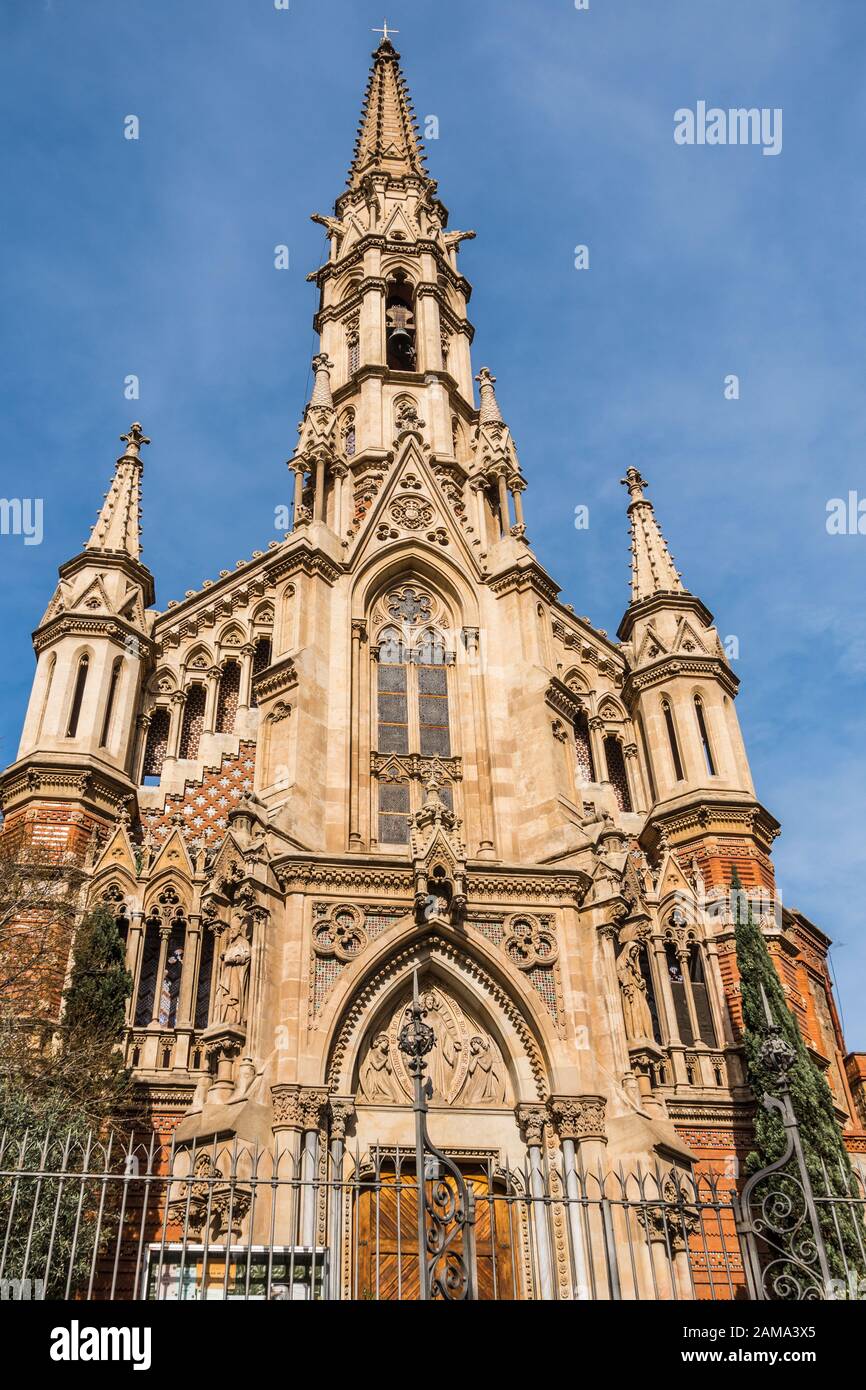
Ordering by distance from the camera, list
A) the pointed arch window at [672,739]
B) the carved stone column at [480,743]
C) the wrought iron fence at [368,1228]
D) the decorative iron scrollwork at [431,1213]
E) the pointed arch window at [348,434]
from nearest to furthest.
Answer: the decorative iron scrollwork at [431,1213] → the wrought iron fence at [368,1228] → the carved stone column at [480,743] → the pointed arch window at [672,739] → the pointed arch window at [348,434]

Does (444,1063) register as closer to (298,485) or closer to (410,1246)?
(410,1246)

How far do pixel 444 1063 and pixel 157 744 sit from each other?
10636mm

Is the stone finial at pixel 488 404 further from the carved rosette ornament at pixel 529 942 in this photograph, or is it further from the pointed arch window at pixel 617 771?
the carved rosette ornament at pixel 529 942

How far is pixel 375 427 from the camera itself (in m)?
29.4

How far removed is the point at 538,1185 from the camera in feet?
57.5

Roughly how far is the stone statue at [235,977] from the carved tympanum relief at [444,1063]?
227 centimetres

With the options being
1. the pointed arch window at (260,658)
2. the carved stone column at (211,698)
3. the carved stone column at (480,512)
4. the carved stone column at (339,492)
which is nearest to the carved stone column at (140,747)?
the carved stone column at (211,698)

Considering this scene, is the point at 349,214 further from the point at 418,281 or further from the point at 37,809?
the point at 37,809

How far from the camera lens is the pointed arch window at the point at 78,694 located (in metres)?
23.5

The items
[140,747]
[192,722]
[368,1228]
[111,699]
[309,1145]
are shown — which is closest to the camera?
[309,1145]

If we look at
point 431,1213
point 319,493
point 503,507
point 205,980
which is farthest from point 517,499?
point 431,1213

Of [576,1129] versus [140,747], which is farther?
[140,747]

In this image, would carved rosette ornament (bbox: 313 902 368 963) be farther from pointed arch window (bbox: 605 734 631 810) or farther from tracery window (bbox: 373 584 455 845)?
pointed arch window (bbox: 605 734 631 810)

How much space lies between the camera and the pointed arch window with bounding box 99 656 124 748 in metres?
23.6
